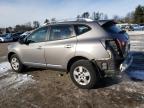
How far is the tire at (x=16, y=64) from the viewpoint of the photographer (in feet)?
28.4

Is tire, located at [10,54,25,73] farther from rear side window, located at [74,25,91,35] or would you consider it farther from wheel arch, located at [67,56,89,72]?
rear side window, located at [74,25,91,35]

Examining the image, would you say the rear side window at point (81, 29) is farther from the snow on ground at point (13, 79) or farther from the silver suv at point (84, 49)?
the snow on ground at point (13, 79)

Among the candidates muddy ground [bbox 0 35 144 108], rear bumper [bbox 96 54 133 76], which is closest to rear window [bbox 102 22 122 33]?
rear bumper [bbox 96 54 133 76]

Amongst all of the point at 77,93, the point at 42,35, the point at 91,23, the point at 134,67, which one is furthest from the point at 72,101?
the point at 134,67

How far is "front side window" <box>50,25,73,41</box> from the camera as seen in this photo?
684 centimetres

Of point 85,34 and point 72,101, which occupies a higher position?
point 85,34

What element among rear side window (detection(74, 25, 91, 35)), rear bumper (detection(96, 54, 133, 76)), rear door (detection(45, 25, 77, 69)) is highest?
rear side window (detection(74, 25, 91, 35))

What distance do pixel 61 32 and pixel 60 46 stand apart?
1.44 ft

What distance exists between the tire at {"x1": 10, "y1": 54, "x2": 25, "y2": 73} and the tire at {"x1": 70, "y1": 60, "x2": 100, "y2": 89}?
264cm

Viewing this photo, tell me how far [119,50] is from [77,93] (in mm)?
1486

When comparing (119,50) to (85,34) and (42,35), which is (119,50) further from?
(42,35)

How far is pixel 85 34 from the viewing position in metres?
6.47

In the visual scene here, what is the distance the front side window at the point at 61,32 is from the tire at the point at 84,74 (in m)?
0.86

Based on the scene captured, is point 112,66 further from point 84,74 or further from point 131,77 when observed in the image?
point 131,77
